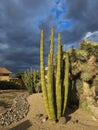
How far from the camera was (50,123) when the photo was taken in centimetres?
948

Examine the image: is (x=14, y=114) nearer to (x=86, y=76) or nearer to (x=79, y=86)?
(x=79, y=86)

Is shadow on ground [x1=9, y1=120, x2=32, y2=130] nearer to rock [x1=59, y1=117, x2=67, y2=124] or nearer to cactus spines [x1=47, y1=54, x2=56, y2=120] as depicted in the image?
cactus spines [x1=47, y1=54, x2=56, y2=120]

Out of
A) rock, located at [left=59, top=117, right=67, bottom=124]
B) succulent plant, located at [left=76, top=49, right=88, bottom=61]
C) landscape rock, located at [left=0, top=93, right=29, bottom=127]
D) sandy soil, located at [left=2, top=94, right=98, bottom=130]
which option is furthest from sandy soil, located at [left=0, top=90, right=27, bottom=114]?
succulent plant, located at [left=76, top=49, right=88, bottom=61]

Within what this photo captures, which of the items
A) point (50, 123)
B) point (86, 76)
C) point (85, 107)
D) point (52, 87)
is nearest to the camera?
point (50, 123)

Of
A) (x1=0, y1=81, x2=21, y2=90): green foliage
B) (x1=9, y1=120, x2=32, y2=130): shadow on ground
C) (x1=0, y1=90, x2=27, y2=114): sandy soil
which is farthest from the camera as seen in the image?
(x1=0, y1=81, x2=21, y2=90): green foliage

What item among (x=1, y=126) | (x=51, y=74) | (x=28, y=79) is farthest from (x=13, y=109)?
(x=28, y=79)

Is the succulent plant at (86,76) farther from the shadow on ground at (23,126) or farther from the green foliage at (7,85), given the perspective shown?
the green foliage at (7,85)

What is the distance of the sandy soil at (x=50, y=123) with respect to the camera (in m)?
9.04

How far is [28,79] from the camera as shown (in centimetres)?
1967

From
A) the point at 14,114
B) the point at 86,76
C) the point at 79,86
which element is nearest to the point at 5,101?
the point at 14,114

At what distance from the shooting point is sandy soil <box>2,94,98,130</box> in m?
9.04

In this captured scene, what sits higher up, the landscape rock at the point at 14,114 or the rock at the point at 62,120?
the landscape rock at the point at 14,114

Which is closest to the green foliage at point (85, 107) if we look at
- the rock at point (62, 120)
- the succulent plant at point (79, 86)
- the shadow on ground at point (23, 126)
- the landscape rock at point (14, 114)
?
the succulent plant at point (79, 86)

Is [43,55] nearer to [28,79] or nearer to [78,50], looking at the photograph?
[78,50]
